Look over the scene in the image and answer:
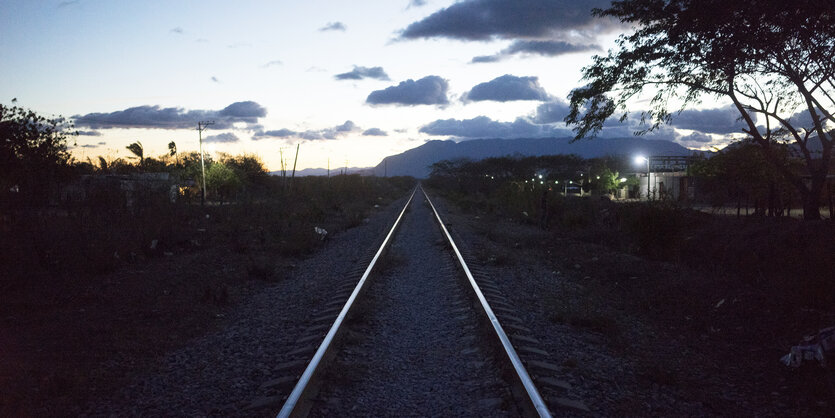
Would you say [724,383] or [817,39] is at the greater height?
[817,39]

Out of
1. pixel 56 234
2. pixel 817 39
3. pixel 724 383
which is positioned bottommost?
pixel 724 383

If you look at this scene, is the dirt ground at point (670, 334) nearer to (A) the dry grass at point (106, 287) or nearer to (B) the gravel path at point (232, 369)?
(B) the gravel path at point (232, 369)

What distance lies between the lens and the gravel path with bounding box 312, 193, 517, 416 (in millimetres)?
4324

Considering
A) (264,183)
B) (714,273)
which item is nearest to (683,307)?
(714,273)

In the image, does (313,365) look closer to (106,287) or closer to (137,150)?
(106,287)

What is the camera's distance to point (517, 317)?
23.1ft

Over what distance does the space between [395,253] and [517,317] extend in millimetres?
6104

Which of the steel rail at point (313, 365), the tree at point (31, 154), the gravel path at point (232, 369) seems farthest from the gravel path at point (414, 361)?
the tree at point (31, 154)

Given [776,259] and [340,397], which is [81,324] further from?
[776,259]

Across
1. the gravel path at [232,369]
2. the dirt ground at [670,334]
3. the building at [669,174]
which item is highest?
the building at [669,174]

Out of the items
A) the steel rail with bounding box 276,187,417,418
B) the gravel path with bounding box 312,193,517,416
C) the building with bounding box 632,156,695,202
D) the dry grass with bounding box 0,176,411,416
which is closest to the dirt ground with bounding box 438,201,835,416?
the gravel path with bounding box 312,193,517,416

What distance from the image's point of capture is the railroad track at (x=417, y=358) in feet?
14.1

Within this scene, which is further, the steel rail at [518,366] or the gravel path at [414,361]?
the gravel path at [414,361]

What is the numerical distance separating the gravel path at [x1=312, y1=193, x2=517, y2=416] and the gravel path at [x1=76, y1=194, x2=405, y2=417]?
2.08 feet
